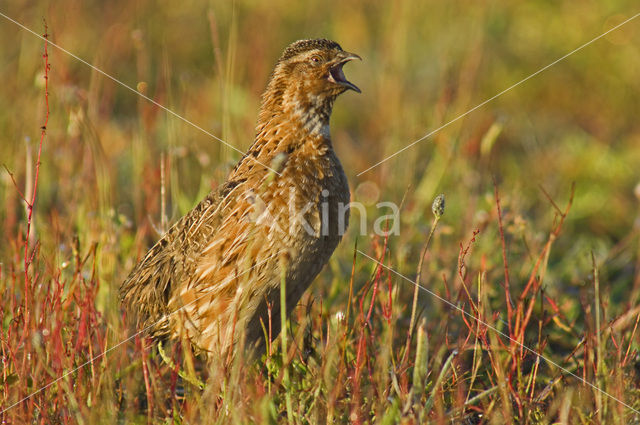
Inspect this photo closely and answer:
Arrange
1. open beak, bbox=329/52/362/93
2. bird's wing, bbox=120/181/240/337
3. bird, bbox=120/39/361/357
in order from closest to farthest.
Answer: bird, bbox=120/39/361/357 < bird's wing, bbox=120/181/240/337 < open beak, bbox=329/52/362/93

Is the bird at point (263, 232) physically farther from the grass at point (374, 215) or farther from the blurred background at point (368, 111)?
the blurred background at point (368, 111)

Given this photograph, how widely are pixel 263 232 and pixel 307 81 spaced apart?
0.92 m

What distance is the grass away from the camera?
3.23m

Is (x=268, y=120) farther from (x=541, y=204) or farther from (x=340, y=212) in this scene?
(x=541, y=204)

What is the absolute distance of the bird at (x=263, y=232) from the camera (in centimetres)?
363

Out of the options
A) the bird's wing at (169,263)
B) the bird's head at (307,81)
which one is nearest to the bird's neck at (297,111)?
the bird's head at (307,81)

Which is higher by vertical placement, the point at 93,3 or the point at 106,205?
the point at 93,3

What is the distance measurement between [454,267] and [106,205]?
2.36m

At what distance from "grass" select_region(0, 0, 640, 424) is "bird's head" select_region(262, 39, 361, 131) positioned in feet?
1.51

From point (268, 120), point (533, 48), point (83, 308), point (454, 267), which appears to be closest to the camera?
point (83, 308)

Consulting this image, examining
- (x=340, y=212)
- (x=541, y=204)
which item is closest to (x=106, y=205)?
(x=340, y=212)

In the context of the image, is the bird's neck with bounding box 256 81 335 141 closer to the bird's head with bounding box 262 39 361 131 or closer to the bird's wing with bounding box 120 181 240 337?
the bird's head with bounding box 262 39 361 131

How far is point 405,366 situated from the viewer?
3.34 metres

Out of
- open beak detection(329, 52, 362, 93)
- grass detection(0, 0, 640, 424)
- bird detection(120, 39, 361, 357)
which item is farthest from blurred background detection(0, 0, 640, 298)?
open beak detection(329, 52, 362, 93)
